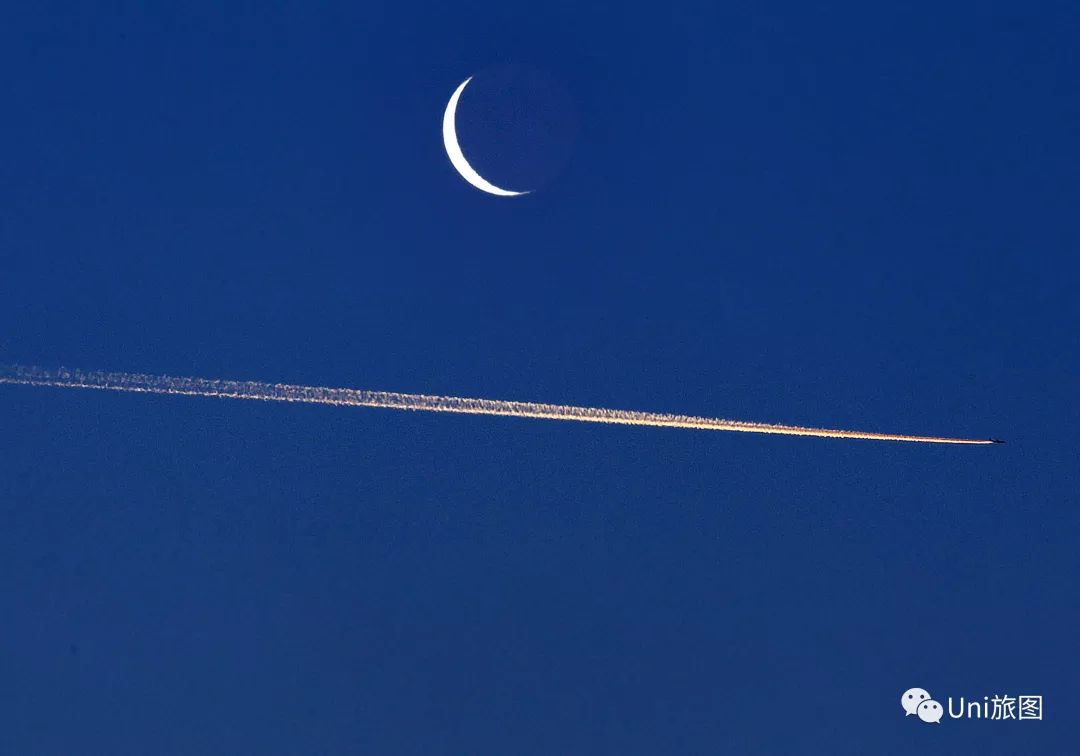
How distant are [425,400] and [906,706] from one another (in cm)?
738

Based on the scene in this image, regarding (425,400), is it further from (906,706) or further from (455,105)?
(906,706)

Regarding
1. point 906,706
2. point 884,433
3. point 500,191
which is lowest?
point 906,706

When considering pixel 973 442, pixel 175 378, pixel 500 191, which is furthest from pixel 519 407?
pixel 973 442

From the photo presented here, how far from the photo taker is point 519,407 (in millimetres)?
23844

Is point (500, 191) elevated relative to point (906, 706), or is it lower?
elevated

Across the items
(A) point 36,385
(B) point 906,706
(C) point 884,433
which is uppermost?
(C) point 884,433

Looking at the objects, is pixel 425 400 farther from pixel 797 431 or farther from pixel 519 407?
pixel 797 431

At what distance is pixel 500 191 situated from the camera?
23.9 m

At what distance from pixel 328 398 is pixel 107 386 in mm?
2804

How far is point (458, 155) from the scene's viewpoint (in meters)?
23.8

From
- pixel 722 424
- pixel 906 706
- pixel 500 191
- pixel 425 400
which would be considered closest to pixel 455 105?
pixel 500 191

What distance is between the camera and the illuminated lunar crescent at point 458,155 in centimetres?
2367

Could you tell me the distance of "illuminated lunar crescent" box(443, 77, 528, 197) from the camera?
23.7 meters

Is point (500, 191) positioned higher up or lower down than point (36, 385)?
higher up
